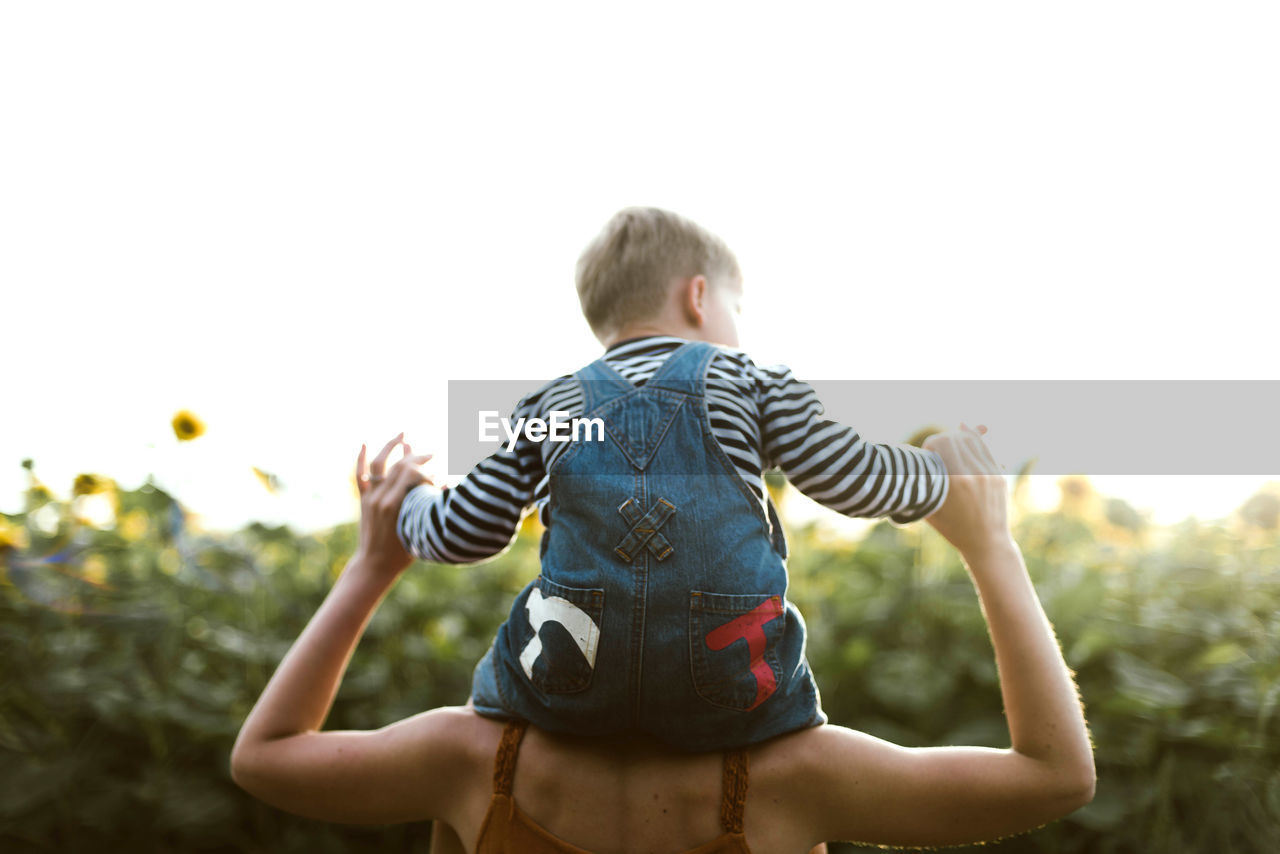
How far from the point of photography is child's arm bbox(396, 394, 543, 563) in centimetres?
129

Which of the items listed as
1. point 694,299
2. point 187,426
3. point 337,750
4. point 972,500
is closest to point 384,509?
point 337,750

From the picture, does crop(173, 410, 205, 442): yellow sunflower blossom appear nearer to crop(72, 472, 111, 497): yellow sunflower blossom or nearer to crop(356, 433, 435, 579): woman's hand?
crop(72, 472, 111, 497): yellow sunflower blossom

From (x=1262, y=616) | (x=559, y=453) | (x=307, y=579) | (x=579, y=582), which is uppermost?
(x=559, y=453)

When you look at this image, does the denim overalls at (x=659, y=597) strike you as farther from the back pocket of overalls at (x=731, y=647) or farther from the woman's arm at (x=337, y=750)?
the woman's arm at (x=337, y=750)

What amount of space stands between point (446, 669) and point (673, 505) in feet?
4.52

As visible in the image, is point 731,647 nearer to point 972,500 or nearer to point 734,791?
point 734,791

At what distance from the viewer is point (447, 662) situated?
231 cm

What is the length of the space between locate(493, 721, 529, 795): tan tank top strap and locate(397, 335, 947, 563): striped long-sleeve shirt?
0.78 ft

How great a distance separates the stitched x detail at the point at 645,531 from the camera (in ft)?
3.70

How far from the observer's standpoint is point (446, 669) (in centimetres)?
232

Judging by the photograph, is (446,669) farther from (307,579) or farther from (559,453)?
(559,453)

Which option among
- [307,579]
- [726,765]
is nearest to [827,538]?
[307,579]

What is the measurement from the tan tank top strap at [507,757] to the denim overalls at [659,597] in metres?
0.04

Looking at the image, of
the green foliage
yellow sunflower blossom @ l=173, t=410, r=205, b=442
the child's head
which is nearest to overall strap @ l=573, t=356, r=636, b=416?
the child's head
